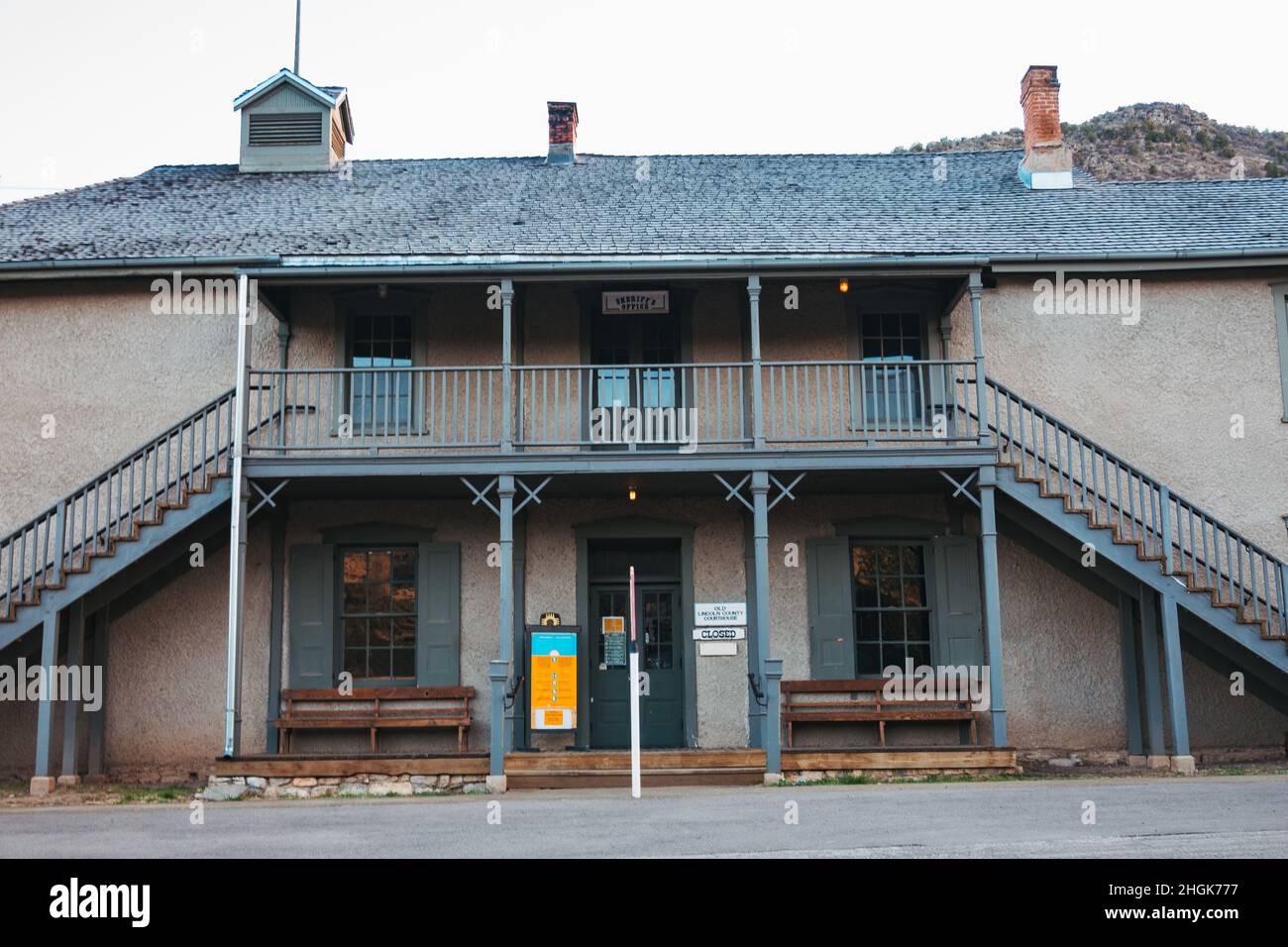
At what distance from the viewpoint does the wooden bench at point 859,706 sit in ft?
48.1

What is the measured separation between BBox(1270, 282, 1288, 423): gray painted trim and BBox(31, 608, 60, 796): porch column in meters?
13.9

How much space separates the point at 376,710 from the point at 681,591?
372 centimetres

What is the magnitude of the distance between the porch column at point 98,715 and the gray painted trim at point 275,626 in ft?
5.94

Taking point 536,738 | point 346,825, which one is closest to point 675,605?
point 536,738

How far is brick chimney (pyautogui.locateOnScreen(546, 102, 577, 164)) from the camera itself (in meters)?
19.5

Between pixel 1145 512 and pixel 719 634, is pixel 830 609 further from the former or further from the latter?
pixel 1145 512

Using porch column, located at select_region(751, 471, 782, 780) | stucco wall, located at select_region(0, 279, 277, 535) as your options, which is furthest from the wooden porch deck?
stucco wall, located at select_region(0, 279, 277, 535)

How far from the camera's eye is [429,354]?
51.6 feet

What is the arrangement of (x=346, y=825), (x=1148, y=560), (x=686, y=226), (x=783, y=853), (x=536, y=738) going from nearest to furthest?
(x=783, y=853) < (x=346, y=825) < (x=1148, y=560) < (x=536, y=738) < (x=686, y=226)

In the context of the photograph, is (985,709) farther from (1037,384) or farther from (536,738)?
(536,738)

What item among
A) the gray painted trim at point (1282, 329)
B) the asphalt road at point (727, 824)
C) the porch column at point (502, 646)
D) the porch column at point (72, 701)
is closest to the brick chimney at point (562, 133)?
the porch column at point (502, 646)

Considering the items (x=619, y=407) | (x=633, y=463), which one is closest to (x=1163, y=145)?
(x=619, y=407)

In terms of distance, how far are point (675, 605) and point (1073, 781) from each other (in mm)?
4916

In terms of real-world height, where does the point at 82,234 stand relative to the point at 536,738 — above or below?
above
